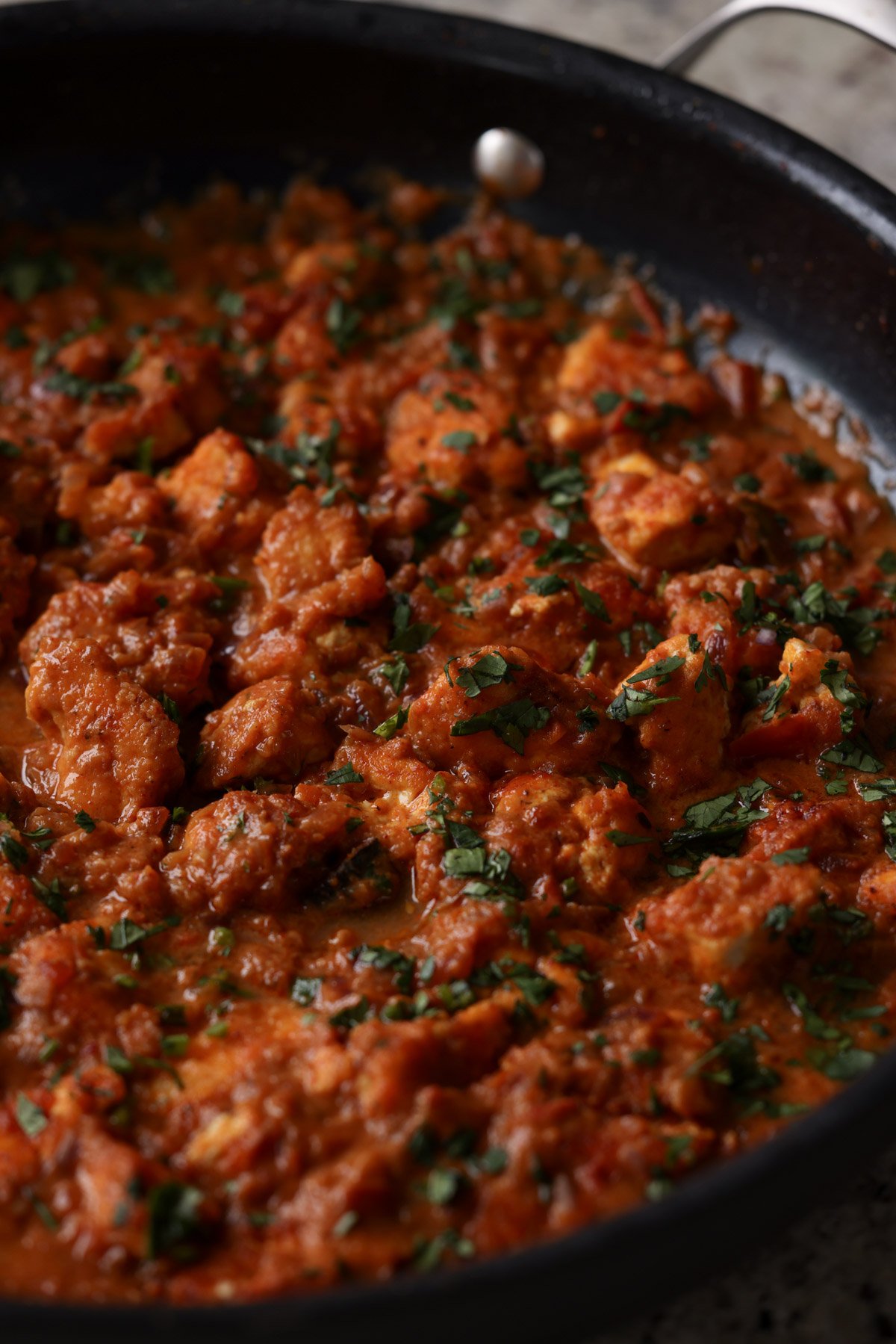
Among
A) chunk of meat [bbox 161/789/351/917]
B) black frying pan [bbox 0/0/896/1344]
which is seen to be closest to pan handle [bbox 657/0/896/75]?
black frying pan [bbox 0/0/896/1344]

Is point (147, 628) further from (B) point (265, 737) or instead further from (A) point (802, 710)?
(A) point (802, 710)

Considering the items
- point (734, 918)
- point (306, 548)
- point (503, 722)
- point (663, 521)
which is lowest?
point (306, 548)

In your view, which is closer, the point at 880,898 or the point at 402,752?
the point at 880,898

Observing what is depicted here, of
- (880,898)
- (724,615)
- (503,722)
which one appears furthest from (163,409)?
(880,898)

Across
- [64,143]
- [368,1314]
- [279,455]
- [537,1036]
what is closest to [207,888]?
[537,1036]

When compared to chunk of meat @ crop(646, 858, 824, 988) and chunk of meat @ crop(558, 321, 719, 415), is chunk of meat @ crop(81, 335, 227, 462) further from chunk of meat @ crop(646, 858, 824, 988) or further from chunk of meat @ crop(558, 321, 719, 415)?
chunk of meat @ crop(646, 858, 824, 988)

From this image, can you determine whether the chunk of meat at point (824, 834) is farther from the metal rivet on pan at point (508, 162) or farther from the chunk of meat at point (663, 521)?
the metal rivet on pan at point (508, 162)

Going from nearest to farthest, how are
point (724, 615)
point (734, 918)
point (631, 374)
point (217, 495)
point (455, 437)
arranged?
point (734, 918)
point (724, 615)
point (217, 495)
point (455, 437)
point (631, 374)
